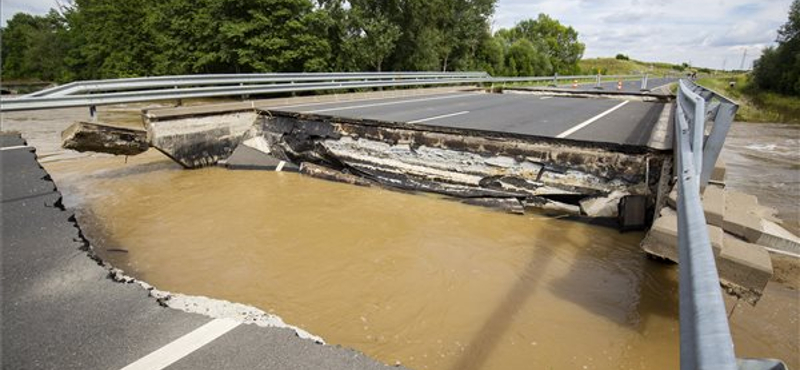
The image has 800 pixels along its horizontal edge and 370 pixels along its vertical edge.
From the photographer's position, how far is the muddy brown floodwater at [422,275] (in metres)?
3.49

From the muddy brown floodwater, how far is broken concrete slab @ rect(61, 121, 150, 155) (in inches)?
33.9

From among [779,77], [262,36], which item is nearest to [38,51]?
[262,36]

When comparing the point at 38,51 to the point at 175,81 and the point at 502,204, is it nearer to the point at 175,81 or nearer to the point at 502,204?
the point at 175,81

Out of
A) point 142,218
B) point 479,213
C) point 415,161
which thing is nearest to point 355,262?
point 479,213

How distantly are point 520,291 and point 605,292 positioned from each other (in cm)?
93

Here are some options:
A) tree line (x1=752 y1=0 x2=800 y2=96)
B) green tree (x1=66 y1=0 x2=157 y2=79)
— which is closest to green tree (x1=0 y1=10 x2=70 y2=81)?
green tree (x1=66 y1=0 x2=157 y2=79)

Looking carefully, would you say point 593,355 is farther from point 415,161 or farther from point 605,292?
point 415,161

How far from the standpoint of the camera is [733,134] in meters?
17.9

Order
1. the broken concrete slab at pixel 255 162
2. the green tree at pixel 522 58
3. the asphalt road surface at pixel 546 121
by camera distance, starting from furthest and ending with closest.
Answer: the green tree at pixel 522 58 < the broken concrete slab at pixel 255 162 < the asphalt road surface at pixel 546 121

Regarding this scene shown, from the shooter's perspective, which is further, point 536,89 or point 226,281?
point 536,89

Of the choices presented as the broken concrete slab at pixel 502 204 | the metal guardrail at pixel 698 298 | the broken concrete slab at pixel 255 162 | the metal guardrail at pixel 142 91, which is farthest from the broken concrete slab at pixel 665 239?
the metal guardrail at pixel 142 91

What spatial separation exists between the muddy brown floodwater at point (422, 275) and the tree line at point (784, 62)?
45566 millimetres

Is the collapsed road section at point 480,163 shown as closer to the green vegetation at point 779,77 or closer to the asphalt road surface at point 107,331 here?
the asphalt road surface at point 107,331

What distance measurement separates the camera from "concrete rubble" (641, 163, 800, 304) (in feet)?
9.67
